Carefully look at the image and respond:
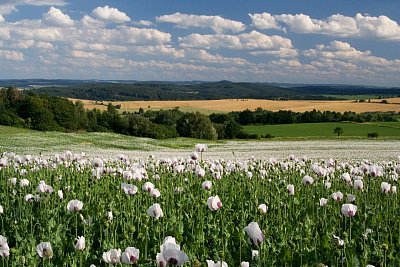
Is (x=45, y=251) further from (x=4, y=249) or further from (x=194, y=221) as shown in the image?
(x=194, y=221)

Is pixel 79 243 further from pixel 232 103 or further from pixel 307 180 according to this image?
pixel 232 103

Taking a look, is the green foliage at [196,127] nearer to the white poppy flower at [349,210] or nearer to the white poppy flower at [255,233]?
the white poppy flower at [349,210]

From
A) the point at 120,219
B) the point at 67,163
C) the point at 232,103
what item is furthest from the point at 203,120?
the point at 120,219

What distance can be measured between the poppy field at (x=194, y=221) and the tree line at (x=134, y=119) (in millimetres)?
65230

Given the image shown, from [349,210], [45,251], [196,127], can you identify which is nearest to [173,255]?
[45,251]

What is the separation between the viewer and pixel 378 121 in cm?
9250

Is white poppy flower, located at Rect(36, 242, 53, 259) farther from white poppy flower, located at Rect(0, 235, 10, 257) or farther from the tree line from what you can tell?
the tree line

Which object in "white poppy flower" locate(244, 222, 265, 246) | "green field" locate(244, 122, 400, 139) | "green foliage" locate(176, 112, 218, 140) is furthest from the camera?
"green foliage" locate(176, 112, 218, 140)

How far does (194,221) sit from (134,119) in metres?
82.0

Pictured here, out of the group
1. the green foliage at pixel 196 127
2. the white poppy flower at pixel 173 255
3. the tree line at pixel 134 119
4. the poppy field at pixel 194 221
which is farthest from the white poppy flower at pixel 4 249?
the green foliage at pixel 196 127

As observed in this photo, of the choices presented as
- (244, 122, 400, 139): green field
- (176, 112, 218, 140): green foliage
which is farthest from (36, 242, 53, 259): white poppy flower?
(176, 112, 218, 140): green foliage

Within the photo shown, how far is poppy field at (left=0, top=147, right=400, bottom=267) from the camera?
5.86m

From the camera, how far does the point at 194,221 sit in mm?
8898

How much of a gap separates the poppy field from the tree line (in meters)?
65.2
